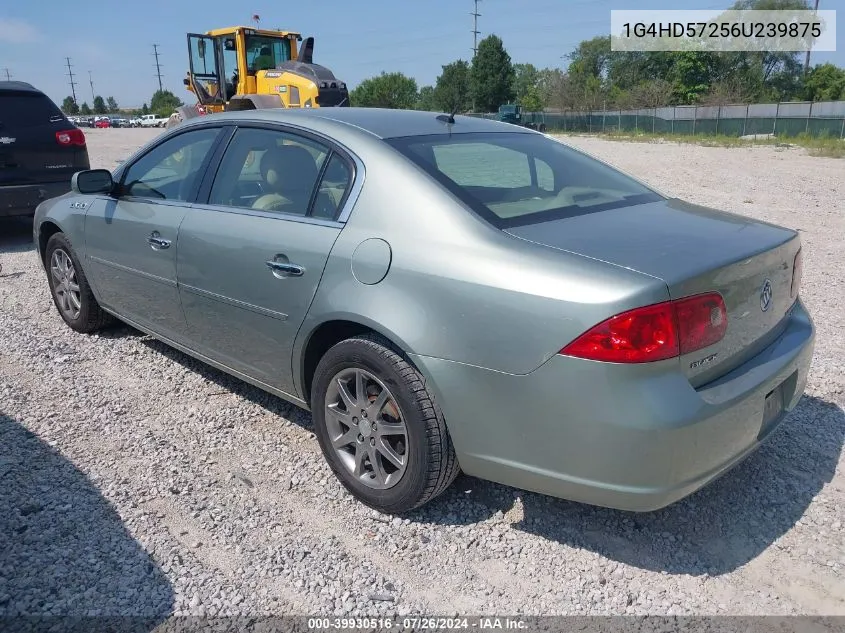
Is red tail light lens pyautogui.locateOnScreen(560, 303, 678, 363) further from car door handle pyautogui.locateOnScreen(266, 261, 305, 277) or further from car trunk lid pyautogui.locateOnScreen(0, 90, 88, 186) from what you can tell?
car trunk lid pyautogui.locateOnScreen(0, 90, 88, 186)

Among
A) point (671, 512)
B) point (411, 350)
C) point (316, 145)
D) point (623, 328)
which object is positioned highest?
point (316, 145)

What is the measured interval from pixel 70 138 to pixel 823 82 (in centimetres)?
8552

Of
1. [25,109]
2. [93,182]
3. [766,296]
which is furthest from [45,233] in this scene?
[766,296]

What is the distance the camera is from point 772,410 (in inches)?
107

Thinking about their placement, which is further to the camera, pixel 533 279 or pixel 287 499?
pixel 287 499

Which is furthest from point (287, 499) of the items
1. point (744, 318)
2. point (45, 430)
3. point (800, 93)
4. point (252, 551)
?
point (800, 93)

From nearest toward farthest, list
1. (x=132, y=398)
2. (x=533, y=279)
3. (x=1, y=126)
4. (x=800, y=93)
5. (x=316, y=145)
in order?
(x=533, y=279)
(x=316, y=145)
(x=132, y=398)
(x=1, y=126)
(x=800, y=93)

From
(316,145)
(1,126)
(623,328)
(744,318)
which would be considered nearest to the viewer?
(623,328)

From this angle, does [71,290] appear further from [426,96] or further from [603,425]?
[426,96]

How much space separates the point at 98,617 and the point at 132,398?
190 centimetres

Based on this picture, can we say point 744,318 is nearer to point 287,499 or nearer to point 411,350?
point 411,350

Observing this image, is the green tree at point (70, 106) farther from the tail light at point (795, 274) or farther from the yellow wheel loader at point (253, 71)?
the tail light at point (795, 274)

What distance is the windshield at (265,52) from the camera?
674 inches

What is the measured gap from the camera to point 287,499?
3.07m
